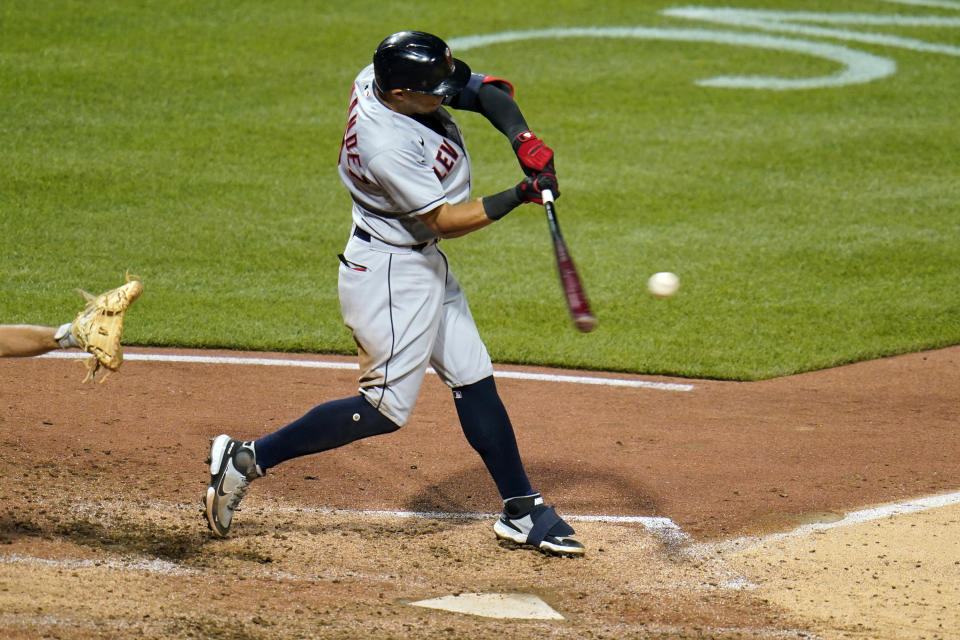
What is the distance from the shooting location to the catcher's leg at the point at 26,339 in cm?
427

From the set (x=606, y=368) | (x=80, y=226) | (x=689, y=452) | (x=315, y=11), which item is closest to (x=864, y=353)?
(x=606, y=368)

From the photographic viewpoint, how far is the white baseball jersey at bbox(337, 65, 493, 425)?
167 inches

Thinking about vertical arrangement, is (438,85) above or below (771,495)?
above

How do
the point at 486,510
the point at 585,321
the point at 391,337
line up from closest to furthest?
the point at 585,321 < the point at 391,337 < the point at 486,510

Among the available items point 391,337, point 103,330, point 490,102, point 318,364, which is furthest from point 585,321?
point 318,364

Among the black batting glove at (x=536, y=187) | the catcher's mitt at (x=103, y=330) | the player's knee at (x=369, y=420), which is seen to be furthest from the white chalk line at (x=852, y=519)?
the catcher's mitt at (x=103, y=330)

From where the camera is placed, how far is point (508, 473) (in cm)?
464

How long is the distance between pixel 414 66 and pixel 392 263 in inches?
28.2

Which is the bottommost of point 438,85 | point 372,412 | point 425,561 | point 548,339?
point 548,339

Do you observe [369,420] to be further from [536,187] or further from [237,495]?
[536,187]

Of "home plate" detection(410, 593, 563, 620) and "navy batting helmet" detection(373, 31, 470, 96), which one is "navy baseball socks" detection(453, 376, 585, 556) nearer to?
"home plate" detection(410, 593, 563, 620)

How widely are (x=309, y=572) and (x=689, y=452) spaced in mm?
2131

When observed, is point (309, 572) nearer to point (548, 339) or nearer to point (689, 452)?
point (689, 452)

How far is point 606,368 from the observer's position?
702 centimetres
